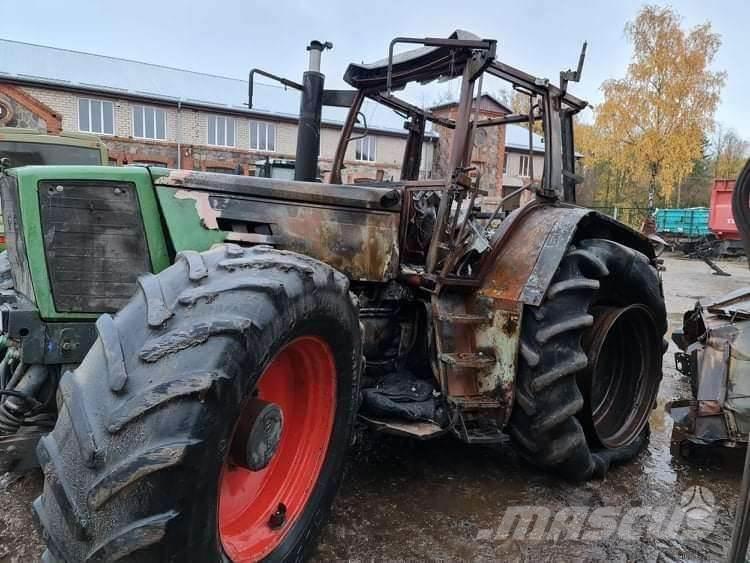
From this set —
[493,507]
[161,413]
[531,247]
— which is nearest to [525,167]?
[531,247]

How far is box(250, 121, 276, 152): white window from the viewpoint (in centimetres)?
2652

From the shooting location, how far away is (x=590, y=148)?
84.9ft

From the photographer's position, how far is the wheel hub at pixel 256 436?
2.14m

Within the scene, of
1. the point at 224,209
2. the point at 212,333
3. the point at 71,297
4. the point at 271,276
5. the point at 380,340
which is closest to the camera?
the point at 212,333

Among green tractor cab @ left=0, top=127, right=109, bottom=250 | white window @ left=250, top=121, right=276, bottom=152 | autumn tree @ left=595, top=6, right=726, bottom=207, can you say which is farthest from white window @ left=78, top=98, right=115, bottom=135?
autumn tree @ left=595, top=6, right=726, bottom=207

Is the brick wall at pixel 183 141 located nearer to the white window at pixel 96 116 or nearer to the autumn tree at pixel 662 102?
the white window at pixel 96 116

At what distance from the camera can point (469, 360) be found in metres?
3.12

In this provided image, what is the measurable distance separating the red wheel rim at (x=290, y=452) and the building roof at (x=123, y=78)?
2050cm

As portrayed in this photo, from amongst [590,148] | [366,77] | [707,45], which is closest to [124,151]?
[590,148]

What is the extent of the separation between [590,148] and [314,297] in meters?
26.2

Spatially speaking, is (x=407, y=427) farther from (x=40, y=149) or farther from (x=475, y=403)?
(x=40, y=149)

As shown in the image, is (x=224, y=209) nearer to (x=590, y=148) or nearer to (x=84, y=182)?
(x=84, y=182)

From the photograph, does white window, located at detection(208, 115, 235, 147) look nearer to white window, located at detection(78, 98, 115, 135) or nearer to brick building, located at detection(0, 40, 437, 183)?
brick building, located at detection(0, 40, 437, 183)

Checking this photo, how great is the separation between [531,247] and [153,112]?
24609 millimetres
